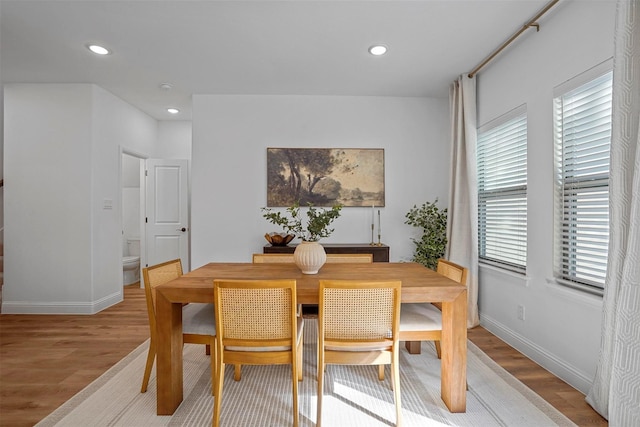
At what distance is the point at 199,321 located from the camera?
2037 millimetres

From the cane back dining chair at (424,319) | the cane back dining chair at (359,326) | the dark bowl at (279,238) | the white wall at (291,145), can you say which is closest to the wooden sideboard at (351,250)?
the dark bowl at (279,238)

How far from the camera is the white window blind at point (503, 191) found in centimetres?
288

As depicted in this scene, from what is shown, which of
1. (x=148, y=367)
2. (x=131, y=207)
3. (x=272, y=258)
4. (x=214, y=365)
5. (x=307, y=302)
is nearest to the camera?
(x=307, y=302)

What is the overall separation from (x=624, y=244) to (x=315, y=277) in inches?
65.9

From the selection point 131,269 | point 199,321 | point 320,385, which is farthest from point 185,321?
point 131,269

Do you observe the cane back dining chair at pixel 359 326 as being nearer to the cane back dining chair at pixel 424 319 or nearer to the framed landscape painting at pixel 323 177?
the cane back dining chair at pixel 424 319

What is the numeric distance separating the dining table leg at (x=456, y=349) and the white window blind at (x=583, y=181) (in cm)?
101

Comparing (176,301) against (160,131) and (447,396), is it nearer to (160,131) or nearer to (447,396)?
(447,396)

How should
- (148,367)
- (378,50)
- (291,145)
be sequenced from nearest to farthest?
(148,367) → (378,50) → (291,145)

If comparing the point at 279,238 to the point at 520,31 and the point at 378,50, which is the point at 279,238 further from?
the point at 520,31

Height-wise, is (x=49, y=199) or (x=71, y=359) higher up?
(x=49, y=199)

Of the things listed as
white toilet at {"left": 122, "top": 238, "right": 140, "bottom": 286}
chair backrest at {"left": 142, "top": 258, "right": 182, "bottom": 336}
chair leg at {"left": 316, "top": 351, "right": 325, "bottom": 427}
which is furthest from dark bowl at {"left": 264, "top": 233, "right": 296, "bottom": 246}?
white toilet at {"left": 122, "top": 238, "right": 140, "bottom": 286}

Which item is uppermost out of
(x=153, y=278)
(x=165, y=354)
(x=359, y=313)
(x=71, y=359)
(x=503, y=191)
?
(x=503, y=191)

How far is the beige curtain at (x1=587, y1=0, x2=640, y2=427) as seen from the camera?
1.59 m
